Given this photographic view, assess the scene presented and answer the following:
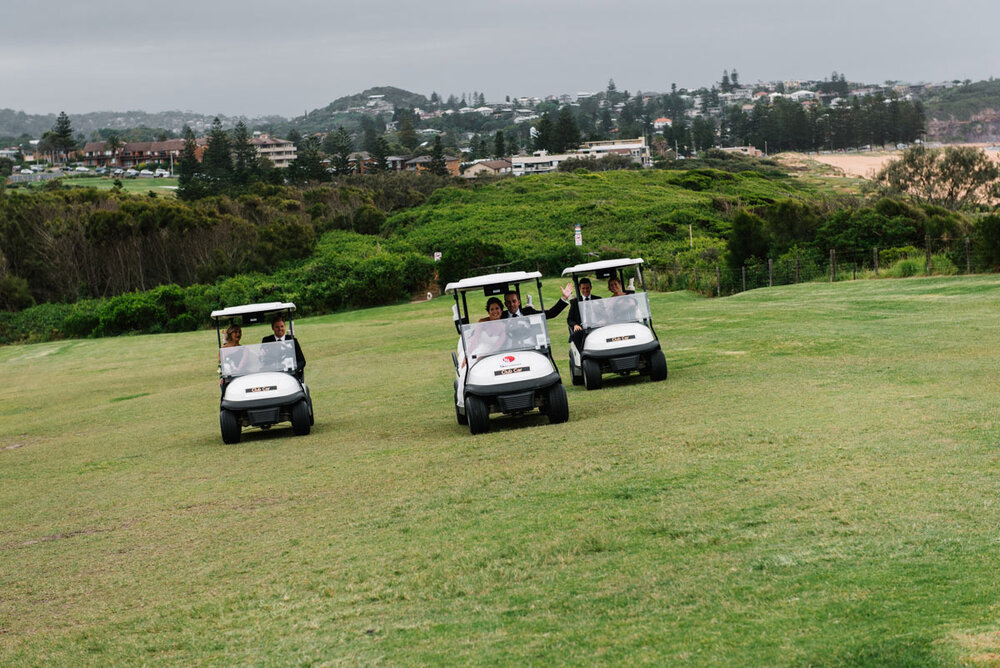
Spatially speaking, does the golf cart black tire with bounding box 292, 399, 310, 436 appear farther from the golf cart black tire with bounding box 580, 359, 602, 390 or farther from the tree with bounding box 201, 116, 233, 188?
the tree with bounding box 201, 116, 233, 188

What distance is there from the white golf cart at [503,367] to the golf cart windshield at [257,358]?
3252mm

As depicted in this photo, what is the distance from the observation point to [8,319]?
220 feet

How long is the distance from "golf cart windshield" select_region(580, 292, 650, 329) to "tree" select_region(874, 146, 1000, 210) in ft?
218

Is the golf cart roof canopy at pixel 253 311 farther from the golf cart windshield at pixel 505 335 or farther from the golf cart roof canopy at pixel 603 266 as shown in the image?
the golf cart roof canopy at pixel 603 266

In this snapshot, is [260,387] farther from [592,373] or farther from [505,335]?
[592,373]

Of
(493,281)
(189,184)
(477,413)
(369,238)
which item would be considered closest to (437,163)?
(189,184)

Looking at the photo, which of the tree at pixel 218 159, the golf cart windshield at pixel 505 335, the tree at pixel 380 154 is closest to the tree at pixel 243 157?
the tree at pixel 218 159

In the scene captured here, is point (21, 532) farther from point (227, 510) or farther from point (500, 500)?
point (500, 500)

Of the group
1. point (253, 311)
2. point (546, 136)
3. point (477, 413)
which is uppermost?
point (546, 136)

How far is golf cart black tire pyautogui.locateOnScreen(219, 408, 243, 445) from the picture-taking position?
632 inches

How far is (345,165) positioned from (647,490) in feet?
472

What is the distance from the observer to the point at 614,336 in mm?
17234

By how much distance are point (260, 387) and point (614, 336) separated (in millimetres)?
5589

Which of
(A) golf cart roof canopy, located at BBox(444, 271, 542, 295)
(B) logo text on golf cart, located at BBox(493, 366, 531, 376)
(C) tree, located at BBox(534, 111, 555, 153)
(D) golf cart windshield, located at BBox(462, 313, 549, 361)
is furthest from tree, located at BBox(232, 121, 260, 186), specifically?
(B) logo text on golf cart, located at BBox(493, 366, 531, 376)
